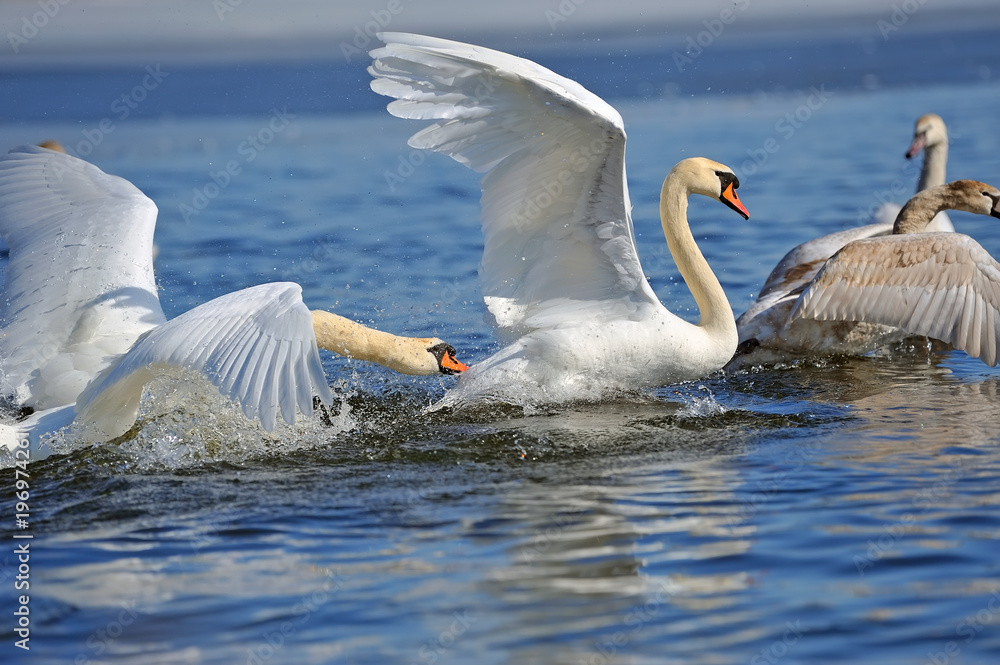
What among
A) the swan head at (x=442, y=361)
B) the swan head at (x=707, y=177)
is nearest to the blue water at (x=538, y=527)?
the swan head at (x=442, y=361)

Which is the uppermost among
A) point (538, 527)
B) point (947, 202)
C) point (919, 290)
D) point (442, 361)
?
point (947, 202)

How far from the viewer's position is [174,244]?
13.0m

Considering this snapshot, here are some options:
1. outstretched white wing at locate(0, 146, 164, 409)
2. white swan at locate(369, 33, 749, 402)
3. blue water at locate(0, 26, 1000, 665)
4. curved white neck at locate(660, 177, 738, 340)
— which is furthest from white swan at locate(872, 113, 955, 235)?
outstretched white wing at locate(0, 146, 164, 409)

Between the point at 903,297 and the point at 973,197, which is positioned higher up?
the point at 973,197

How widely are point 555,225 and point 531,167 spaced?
1.27 feet

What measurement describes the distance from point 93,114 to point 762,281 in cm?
1512

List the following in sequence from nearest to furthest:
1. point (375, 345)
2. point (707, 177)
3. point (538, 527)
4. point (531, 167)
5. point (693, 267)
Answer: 1. point (538, 527)
2. point (531, 167)
3. point (375, 345)
4. point (707, 177)
5. point (693, 267)

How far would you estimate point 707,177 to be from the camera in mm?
6891

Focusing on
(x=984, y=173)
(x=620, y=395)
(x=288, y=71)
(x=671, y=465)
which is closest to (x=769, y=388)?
(x=620, y=395)

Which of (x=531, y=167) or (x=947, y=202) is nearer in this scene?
(x=531, y=167)

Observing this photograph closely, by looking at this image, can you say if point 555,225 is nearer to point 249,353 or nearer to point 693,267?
point 693,267

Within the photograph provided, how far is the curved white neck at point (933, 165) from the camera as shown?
11.5 m

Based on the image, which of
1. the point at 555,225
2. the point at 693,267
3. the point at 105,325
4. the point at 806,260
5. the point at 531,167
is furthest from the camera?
the point at 806,260

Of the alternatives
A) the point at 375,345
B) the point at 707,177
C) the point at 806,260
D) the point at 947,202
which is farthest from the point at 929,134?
the point at 375,345
